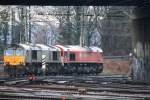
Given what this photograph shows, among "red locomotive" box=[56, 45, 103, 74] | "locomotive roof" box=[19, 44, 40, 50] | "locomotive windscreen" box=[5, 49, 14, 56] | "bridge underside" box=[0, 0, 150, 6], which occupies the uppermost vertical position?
"bridge underside" box=[0, 0, 150, 6]

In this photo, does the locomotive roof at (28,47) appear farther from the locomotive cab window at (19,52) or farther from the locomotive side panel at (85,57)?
the locomotive side panel at (85,57)

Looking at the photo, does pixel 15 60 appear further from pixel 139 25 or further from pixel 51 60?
pixel 139 25

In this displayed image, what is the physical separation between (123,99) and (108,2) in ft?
54.4

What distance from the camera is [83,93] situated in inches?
834

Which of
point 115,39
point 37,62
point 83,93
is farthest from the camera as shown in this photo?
point 115,39

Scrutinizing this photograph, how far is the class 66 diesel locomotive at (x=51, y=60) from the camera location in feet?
161

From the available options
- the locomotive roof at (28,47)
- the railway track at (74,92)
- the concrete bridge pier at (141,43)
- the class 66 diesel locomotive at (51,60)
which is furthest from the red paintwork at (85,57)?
the railway track at (74,92)

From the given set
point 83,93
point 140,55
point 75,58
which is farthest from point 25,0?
point 75,58

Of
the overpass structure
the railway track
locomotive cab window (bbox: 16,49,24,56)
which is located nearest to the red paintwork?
locomotive cab window (bbox: 16,49,24,56)

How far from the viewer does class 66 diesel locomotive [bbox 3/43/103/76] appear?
49188mm

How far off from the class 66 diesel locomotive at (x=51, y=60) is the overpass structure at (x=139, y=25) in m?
14.4

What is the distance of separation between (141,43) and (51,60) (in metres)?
19.0

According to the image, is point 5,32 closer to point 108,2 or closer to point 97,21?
point 97,21

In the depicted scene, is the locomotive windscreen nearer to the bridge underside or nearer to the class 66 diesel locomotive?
the class 66 diesel locomotive
